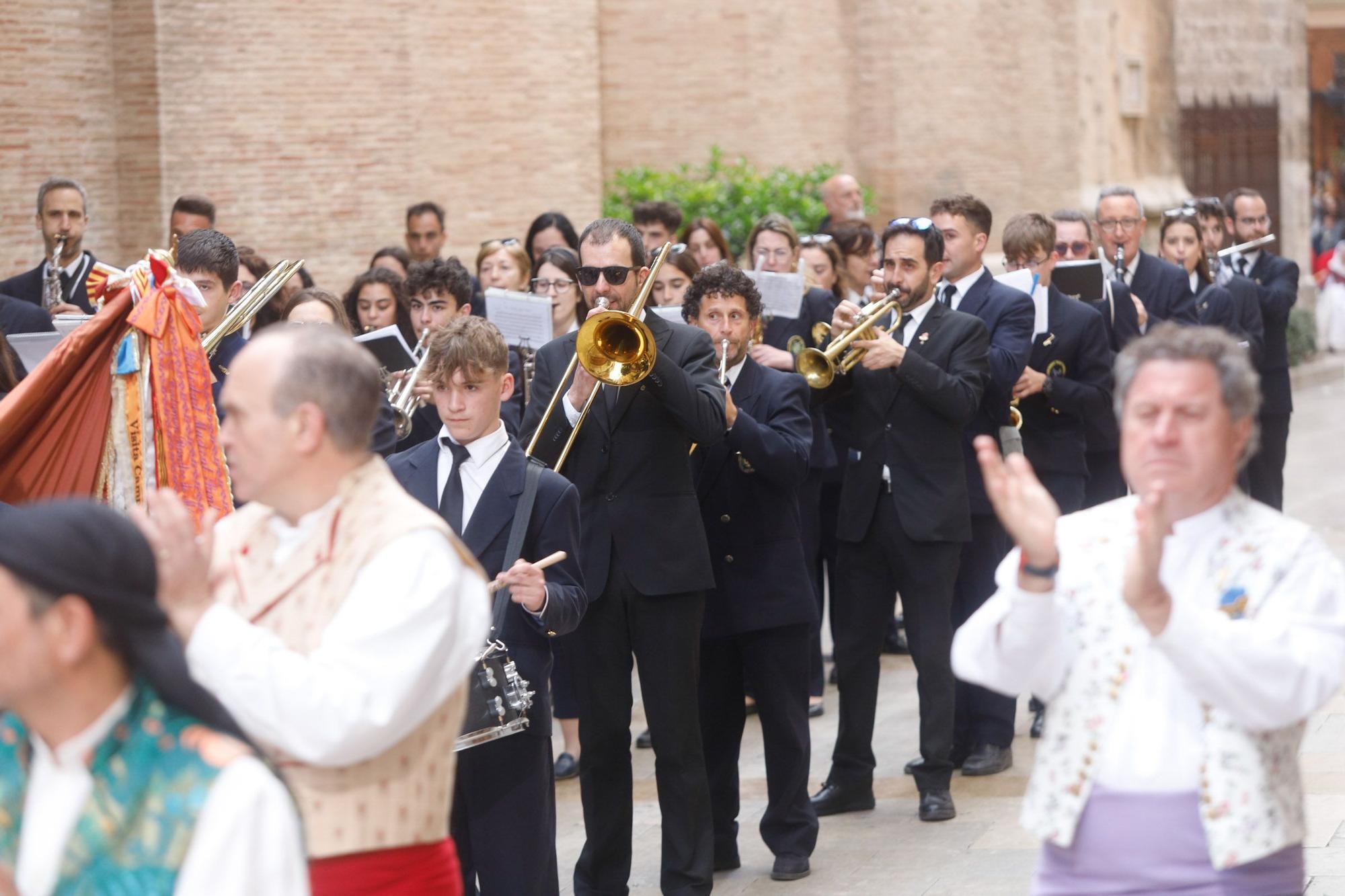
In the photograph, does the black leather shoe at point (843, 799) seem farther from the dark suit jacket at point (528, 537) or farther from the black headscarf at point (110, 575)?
the black headscarf at point (110, 575)

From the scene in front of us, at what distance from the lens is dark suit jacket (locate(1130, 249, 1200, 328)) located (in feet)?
31.0

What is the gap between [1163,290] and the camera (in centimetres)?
946

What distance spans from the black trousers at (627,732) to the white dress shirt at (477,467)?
2.88 feet

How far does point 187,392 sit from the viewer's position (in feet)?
17.6

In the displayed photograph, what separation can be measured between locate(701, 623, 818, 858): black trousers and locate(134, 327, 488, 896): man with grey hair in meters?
3.22

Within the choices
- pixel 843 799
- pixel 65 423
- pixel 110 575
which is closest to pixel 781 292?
pixel 843 799

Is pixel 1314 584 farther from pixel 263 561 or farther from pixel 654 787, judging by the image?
pixel 654 787

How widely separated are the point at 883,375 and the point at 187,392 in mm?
2641

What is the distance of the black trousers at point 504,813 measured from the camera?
4723 millimetres

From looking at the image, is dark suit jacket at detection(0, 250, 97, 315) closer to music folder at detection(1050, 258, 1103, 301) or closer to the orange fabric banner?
the orange fabric banner

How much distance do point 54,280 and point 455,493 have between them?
205 inches

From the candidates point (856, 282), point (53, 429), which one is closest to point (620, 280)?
point (53, 429)

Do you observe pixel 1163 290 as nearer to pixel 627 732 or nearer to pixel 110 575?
pixel 627 732

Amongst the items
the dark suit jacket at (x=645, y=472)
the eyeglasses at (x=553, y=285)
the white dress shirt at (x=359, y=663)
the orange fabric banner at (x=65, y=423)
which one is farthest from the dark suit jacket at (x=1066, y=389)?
the white dress shirt at (x=359, y=663)
